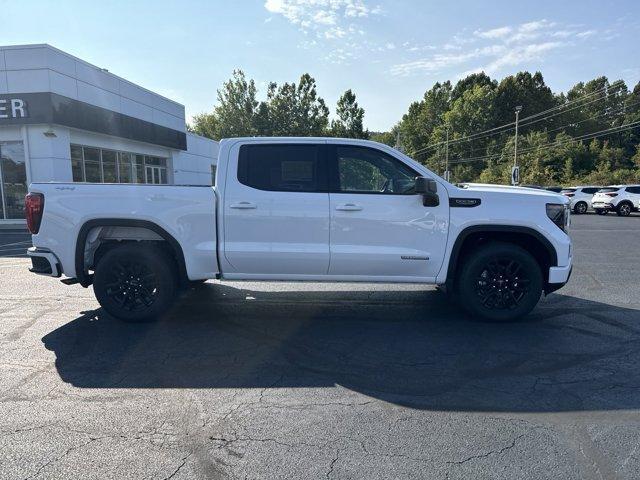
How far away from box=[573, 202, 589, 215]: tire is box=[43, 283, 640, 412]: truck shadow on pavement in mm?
24416

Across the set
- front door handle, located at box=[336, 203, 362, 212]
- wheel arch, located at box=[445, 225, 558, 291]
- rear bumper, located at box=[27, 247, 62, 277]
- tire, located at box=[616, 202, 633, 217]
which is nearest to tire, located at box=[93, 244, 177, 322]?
rear bumper, located at box=[27, 247, 62, 277]

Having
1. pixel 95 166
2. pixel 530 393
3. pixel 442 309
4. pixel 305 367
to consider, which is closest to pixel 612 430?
pixel 530 393

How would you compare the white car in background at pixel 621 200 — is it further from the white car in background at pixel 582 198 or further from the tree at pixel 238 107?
the tree at pixel 238 107

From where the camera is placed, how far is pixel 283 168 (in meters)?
5.21

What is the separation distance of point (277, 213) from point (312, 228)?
42 centimetres

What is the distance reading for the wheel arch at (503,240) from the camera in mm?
5035

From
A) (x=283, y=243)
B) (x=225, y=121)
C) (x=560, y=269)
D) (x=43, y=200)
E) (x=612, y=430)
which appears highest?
(x=225, y=121)

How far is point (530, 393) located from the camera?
356cm

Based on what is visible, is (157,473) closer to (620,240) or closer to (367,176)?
(367,176)

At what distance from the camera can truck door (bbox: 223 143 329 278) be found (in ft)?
16.6

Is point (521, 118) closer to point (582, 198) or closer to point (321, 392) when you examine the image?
point (582, 198)

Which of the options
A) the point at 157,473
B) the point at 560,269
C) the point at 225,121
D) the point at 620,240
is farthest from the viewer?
the point at 225,121

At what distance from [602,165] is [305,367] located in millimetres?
57614

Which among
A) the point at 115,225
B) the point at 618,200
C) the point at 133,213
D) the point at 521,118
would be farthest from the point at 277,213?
the point at 521,118
